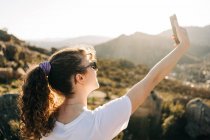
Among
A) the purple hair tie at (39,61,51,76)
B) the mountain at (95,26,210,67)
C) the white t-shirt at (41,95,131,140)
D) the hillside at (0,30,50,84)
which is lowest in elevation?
the mountain at (95,26,210,67)

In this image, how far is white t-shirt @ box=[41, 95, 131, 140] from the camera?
234 cm

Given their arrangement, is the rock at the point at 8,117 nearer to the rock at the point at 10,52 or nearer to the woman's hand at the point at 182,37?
the woman's hand at the point at 182,37

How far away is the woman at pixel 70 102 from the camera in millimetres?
2350

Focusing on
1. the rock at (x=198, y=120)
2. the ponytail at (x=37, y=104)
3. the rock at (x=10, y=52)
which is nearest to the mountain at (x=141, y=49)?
the rock at (x=10, y=52)

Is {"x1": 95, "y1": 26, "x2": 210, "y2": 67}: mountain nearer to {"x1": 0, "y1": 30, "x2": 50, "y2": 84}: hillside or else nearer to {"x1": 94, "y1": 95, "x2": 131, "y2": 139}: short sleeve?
{"x1": 0, "y1": 30, "x2": 50, "y2": 84}: hillside

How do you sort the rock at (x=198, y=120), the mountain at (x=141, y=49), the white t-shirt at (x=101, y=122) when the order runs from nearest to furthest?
1. the white t-shirt at (x=101, y=122)
2. the rock at (x=198, y=120)
3. the mountain at (x=141, y=49)

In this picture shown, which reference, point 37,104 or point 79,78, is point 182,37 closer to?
point 79,78

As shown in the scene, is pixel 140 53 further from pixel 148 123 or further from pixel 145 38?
pixel 148 123

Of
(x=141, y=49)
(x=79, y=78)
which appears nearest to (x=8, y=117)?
(x=79, y=78)

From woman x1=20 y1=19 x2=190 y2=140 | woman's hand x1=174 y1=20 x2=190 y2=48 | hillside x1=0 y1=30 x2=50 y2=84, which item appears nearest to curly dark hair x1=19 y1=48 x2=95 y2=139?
woman x1=20 y1=19 x2=190 y2=140

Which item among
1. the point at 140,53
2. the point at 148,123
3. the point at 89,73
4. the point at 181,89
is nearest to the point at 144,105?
the point at 148,123

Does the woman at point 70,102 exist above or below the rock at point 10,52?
above

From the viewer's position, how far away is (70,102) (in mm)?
2482

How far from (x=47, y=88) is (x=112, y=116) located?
416mm
